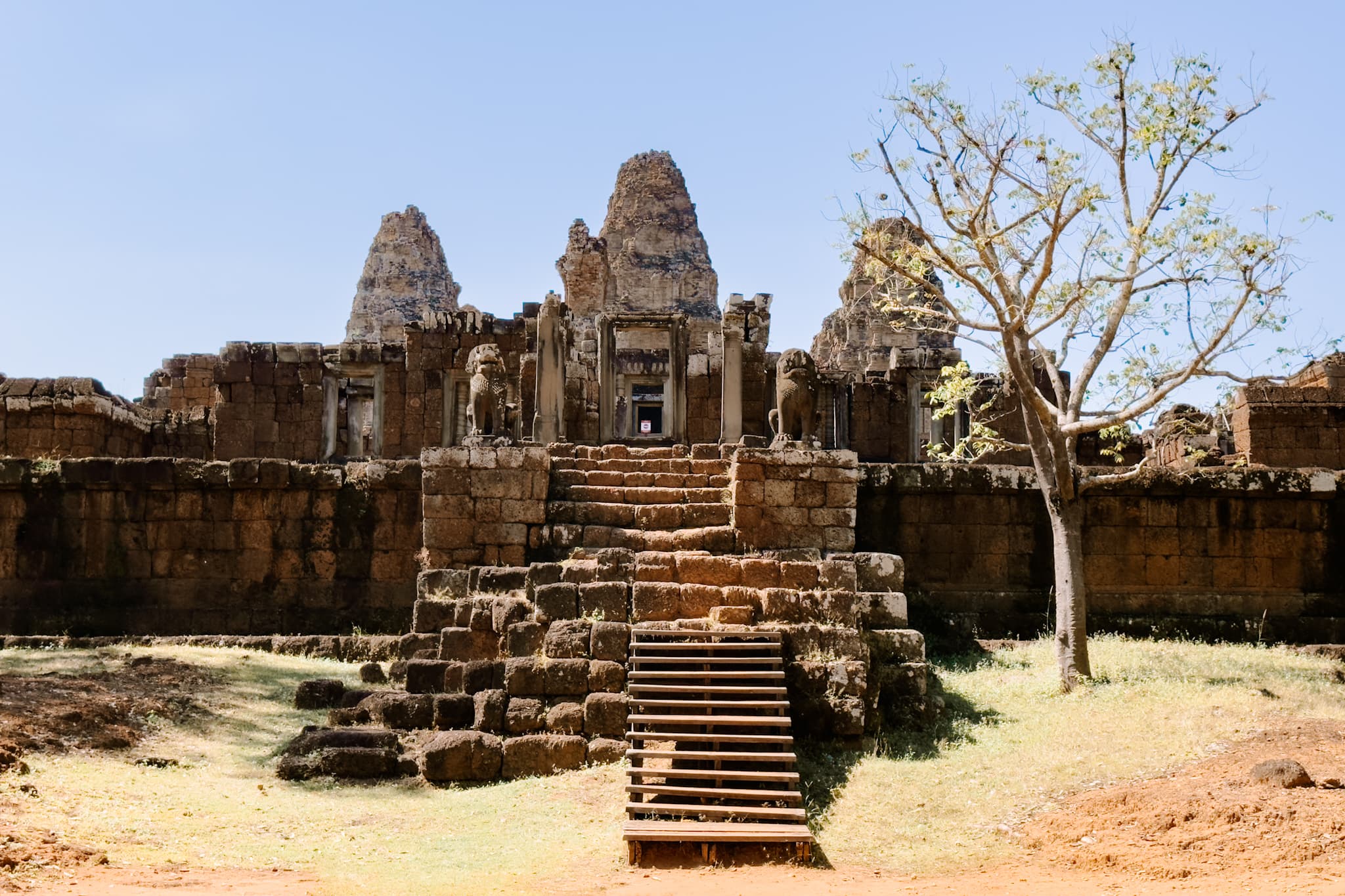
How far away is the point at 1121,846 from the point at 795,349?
8.19 metres

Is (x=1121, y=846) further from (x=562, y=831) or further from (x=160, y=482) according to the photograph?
(x=160, y=482)

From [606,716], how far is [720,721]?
1215mm

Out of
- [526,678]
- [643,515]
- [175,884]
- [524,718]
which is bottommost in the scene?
[175,884]

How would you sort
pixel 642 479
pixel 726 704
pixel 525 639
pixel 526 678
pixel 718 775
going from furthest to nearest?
pixel 642 479
pixel 525 639
pixel 526 678
pixel 726 704
pixel 718 775

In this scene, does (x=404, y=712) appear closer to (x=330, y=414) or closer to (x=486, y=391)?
(x=486, y=391)

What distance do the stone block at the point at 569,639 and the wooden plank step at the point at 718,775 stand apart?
74.5 inches

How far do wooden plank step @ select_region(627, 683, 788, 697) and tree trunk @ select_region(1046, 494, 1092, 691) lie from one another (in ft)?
11.1

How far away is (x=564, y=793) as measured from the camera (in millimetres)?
8883

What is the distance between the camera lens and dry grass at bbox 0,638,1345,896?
24.3 ft

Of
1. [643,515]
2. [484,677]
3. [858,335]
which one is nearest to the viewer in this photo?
[484,677]

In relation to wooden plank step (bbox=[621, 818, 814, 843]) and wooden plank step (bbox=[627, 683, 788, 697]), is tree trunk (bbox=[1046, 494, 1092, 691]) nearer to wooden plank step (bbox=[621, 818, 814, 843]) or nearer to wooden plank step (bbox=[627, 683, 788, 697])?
wooden plank step (bbox=[627, 683, 788, 697])

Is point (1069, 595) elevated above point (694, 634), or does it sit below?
above

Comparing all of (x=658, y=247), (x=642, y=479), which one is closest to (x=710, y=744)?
(x=642, y=479)

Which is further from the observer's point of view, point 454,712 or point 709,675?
point 454,712
